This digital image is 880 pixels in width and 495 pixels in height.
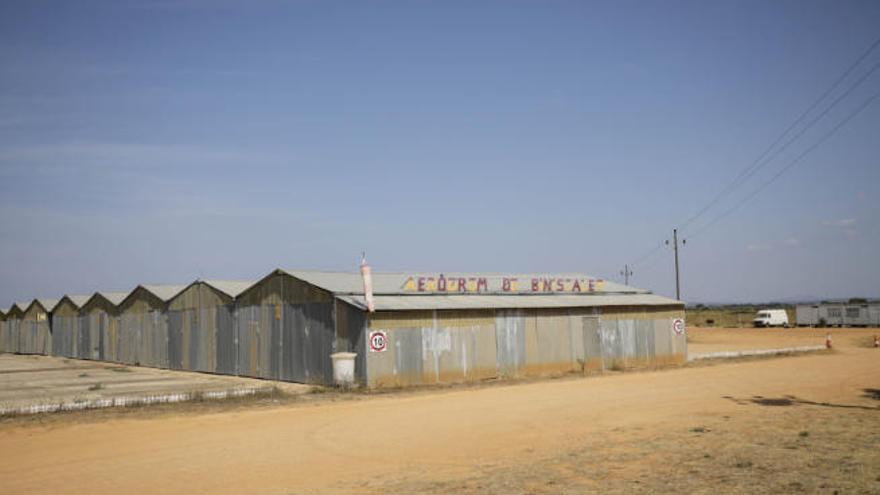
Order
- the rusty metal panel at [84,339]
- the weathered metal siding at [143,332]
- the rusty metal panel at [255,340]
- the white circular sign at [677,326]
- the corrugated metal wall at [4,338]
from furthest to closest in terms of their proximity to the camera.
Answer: the corrugated metal wall at [4,338], the rusty metal panel at [84,339], the weathered metal siding at [143,332], the white circular sign at [677,326], the rusty metal panel at [255,340]

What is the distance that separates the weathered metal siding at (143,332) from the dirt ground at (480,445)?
2160cm

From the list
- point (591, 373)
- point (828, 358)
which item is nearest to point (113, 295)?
point (591, 373)

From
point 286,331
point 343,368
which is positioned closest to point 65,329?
point 286,331

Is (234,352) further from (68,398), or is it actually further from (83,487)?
(83,487)

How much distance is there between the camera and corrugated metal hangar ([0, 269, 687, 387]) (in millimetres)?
27906

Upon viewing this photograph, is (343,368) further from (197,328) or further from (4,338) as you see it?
(4,338)

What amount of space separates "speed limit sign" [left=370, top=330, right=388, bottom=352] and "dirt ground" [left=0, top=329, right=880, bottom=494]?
256cm

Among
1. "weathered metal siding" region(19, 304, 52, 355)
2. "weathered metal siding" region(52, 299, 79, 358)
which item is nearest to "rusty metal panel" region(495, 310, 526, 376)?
"weathered metal siding" region(52, 299, 79, 358)

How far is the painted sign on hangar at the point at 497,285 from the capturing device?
106ft

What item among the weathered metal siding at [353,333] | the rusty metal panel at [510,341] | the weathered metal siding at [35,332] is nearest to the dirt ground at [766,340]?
the rusty metal panel at [510,341]

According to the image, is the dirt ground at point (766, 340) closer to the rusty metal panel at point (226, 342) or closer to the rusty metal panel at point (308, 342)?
the rusty metal panel at point (308, 342)

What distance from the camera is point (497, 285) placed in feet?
115

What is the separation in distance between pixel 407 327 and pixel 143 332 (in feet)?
74.5

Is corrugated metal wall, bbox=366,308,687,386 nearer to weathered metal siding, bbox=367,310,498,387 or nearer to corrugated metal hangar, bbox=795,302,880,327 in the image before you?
weathered metal siding, bbox=367,310,498,387
